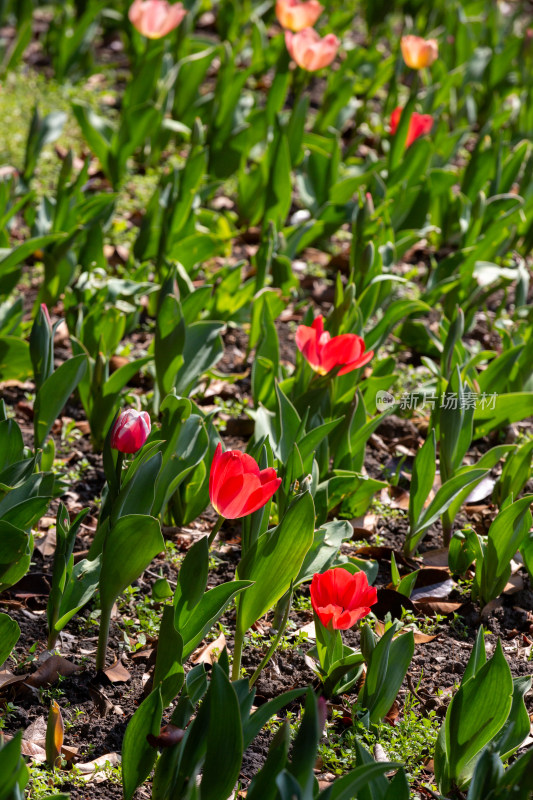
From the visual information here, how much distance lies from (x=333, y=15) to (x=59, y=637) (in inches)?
153

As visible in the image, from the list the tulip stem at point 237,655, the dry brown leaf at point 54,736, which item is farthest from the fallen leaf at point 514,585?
the dry brown leaf at point 54,736

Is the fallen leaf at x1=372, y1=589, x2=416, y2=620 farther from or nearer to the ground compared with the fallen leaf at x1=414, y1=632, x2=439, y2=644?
farther from the ground

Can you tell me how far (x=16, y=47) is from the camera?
3.95m

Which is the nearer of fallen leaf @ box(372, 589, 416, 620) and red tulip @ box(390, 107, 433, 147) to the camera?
fallen leaf @ box(372, 589, 416, 620)

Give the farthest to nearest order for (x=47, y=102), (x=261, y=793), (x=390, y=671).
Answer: (x=47, y=102)
(x=390, y=671)
(x=261, y=793)

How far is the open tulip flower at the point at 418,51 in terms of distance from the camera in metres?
3.35

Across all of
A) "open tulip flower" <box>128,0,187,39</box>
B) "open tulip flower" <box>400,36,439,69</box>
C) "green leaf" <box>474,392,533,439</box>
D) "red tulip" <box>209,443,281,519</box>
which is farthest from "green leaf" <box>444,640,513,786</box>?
"open tulip flower" <box>128,0,187,39</box>

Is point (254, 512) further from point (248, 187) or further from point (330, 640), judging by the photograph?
point (248, 187)

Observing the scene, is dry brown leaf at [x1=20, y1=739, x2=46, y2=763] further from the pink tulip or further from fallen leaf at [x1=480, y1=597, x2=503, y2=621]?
the pink tulip

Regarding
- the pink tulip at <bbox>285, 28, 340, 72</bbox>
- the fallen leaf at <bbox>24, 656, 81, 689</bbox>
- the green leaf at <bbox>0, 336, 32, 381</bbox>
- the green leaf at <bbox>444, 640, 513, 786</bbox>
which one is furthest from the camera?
the pink tulip at <bbox>285, 28, 340, 72</bbox>

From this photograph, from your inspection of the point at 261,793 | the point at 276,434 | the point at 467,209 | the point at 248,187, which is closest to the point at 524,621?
Result: the point at 276,434

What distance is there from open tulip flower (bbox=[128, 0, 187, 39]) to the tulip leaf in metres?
2.40

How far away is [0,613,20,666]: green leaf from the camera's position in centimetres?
156

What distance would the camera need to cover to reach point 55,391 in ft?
6.74
